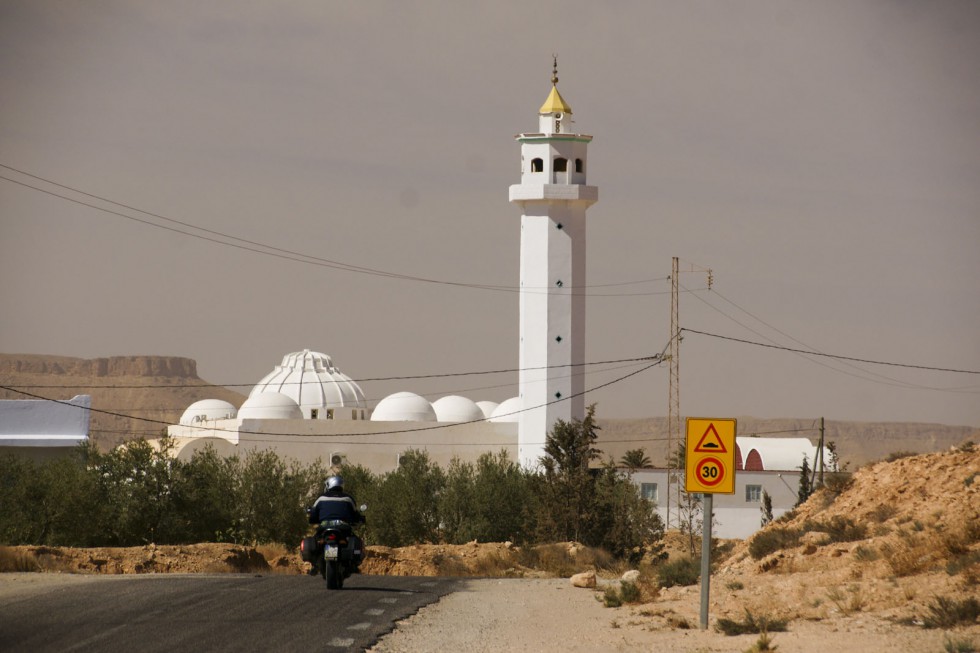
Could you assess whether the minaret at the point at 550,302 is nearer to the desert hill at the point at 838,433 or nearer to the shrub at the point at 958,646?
the shrub at the point at 958,646

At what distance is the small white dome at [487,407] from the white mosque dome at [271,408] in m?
11.5

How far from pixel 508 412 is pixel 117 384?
11461 centimetres

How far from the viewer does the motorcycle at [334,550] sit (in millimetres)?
17797

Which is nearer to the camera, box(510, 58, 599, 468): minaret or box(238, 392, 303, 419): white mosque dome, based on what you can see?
box(510, 58, 599, 468): minaret

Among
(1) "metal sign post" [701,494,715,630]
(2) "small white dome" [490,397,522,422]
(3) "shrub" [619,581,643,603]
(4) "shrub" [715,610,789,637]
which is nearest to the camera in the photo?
(4) "shrub" [715,610,789,637]

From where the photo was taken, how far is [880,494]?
22469 mm

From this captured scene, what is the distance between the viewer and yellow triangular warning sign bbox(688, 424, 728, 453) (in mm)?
14305

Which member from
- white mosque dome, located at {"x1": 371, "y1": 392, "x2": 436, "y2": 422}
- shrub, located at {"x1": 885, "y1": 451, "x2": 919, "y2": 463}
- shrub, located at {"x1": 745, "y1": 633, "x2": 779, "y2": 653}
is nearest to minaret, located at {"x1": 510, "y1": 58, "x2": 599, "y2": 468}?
white mosque dome, located at {"x1": 371, "y1": 392, "x2": 436, "y2": 422}

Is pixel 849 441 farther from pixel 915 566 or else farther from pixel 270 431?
pixel 915 566

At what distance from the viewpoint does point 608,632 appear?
1466 centimetres

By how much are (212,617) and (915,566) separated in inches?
312

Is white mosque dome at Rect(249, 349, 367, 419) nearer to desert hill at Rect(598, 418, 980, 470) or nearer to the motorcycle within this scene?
the motorcycle

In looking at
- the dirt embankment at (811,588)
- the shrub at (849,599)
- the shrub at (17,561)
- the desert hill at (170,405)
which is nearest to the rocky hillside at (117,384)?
the desert hill at (170,405)

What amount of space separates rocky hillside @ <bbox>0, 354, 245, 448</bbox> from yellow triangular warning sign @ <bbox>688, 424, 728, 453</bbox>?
14367cm
